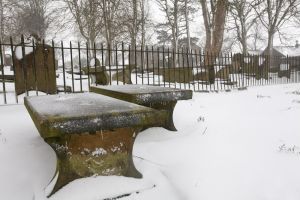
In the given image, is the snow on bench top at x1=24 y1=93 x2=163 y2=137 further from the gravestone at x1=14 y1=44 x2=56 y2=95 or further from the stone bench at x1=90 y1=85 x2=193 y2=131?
the gravestone at x1=14 y1=44 x2=56 y2=95

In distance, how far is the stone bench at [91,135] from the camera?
2391mm

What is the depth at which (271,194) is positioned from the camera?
268 centimetres

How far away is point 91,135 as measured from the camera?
272 centimetres

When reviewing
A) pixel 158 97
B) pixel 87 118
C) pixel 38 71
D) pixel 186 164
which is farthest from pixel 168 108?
pixel 38 71

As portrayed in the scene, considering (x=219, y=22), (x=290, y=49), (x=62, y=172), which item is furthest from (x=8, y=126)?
(x=290, y=49)

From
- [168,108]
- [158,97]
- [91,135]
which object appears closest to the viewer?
[91,135]

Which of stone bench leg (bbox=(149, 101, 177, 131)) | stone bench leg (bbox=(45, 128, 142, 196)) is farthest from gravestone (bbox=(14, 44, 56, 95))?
stone bench leg (bbox=(45, 128, 142, 196))

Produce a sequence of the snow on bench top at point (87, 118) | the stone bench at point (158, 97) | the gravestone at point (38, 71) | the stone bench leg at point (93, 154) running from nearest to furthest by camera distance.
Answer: the snow on bench top at point (87, 118), the stone bench leg at point (93, 154), the stone bench at point (158, 97), the gravestone at point (38, 71)

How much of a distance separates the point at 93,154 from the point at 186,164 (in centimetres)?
109

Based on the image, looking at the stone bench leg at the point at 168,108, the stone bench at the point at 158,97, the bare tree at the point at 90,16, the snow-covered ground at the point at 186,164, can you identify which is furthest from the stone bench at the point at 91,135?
the bare tree at the point at 90,16

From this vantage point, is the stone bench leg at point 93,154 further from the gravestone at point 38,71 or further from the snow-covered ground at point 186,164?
the gravestone at point 38,71

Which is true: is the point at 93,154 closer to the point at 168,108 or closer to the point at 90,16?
the point at 168,108

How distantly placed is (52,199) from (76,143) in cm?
51

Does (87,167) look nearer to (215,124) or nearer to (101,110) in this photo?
(101,110)
